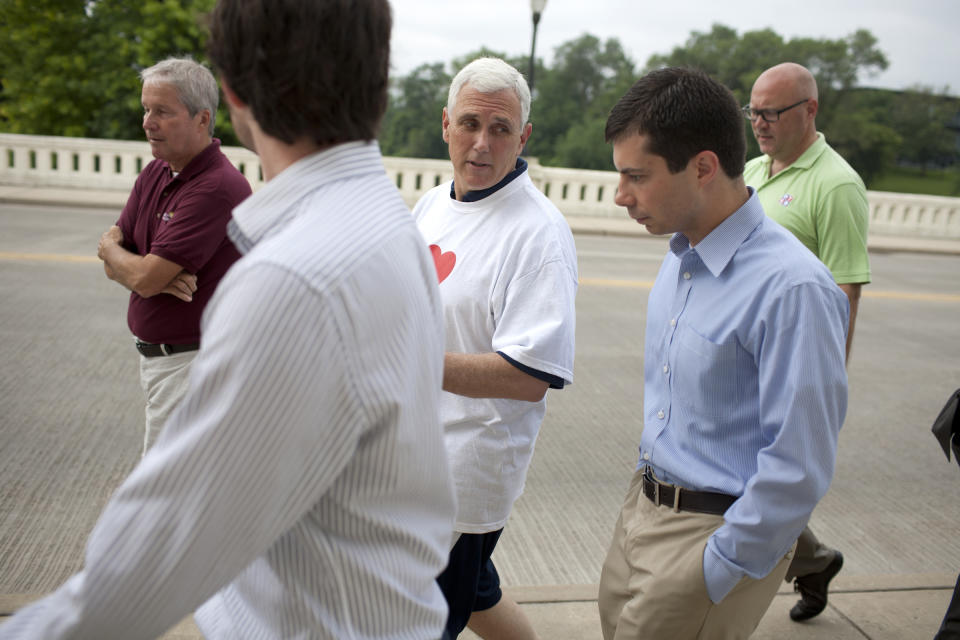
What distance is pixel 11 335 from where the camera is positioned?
21.4 feet

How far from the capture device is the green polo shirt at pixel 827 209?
349 cm

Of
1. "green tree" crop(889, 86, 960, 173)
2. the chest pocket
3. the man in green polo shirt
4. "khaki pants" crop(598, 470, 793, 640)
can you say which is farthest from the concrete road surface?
"green tree" crop(889, 86, 960, 173)

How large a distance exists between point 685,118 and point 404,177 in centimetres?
1764

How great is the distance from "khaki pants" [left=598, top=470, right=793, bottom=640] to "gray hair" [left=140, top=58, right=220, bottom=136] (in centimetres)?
231

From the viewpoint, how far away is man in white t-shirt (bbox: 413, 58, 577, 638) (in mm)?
2244

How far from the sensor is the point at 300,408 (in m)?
1.01

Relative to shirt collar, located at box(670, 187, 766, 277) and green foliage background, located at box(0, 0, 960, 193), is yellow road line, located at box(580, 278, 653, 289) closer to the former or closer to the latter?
shirt collar, located at box(670, 187, 766, 277)

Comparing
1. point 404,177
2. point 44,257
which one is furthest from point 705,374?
point 404,177

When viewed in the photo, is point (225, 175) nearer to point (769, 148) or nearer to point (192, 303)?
point (192, 303)

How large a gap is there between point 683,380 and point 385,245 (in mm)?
1195

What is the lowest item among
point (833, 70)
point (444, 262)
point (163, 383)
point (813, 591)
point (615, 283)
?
point (615, 283)

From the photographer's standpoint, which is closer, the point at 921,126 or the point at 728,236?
the point at 728,236

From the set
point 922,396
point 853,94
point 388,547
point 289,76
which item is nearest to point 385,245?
point 289,76

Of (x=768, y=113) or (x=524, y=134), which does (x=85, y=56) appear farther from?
Answer: (x=524, y=134)
